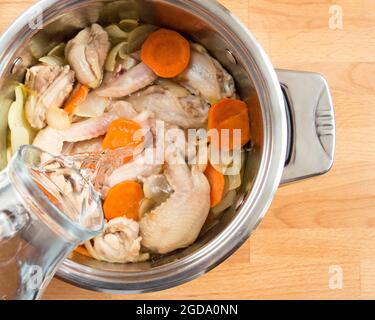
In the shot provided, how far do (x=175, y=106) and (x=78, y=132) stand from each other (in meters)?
0.19

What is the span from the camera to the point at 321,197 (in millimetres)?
1305

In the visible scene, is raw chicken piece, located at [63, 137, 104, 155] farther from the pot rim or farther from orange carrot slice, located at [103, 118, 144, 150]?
the pot rim

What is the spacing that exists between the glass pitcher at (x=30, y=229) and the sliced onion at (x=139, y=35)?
35 cm

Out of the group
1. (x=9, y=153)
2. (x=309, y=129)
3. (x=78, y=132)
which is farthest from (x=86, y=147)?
(x=309, y=129)

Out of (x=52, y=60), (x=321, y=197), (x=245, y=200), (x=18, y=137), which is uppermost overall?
(x=52, y=60)

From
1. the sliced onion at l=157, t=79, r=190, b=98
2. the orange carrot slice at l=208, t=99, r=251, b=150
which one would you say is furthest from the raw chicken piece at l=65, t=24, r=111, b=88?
the orange carrot slice at l=208, t=99, r=251, b=150

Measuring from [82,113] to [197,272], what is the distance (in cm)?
38

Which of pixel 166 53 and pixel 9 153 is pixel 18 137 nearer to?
pixel 9 153

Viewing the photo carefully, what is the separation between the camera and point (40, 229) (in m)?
0.91

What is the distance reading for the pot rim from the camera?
1.08 m

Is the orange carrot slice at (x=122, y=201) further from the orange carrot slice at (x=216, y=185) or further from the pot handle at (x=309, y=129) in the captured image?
the pot handle at (x=309, y=129)

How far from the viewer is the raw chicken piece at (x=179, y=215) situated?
1.18 metres

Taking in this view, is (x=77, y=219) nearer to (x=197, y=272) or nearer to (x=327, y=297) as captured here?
(x=197, y=272)

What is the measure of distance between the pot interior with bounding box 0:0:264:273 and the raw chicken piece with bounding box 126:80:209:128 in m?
0.09
